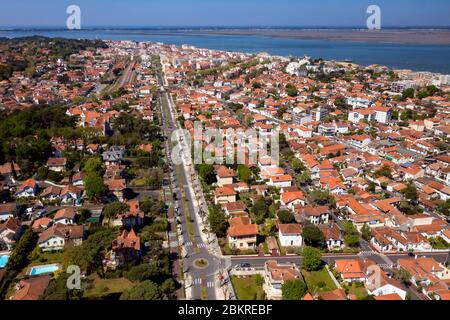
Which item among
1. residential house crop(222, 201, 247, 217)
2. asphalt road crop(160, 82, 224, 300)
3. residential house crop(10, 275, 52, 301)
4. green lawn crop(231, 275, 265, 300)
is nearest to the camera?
residential house crop(10, 275, 52, 301)

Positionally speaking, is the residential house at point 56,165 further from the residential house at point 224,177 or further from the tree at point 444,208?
the tree at point 444,208

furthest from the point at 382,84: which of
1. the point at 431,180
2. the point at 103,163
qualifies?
the point at 103,163

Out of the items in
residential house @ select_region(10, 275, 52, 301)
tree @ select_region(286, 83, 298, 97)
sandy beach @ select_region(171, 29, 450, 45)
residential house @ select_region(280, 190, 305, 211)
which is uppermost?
sandy beach @ select_region(171, 29, 450, 45)

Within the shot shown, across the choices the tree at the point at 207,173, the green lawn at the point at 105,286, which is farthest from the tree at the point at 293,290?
the tree at the point at 207,173

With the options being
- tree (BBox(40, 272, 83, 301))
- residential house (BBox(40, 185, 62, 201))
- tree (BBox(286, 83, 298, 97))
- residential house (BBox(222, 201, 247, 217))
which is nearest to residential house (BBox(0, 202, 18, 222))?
residential house (BBox(40, 185, 62, 201))

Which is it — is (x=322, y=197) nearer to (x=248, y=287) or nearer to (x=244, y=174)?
(x=244, y=174)

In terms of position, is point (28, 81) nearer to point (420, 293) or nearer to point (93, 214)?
point (93, 214)

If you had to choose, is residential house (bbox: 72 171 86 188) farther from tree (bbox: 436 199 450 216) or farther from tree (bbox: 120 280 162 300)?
tree (bbox: 436 199 450 216)
